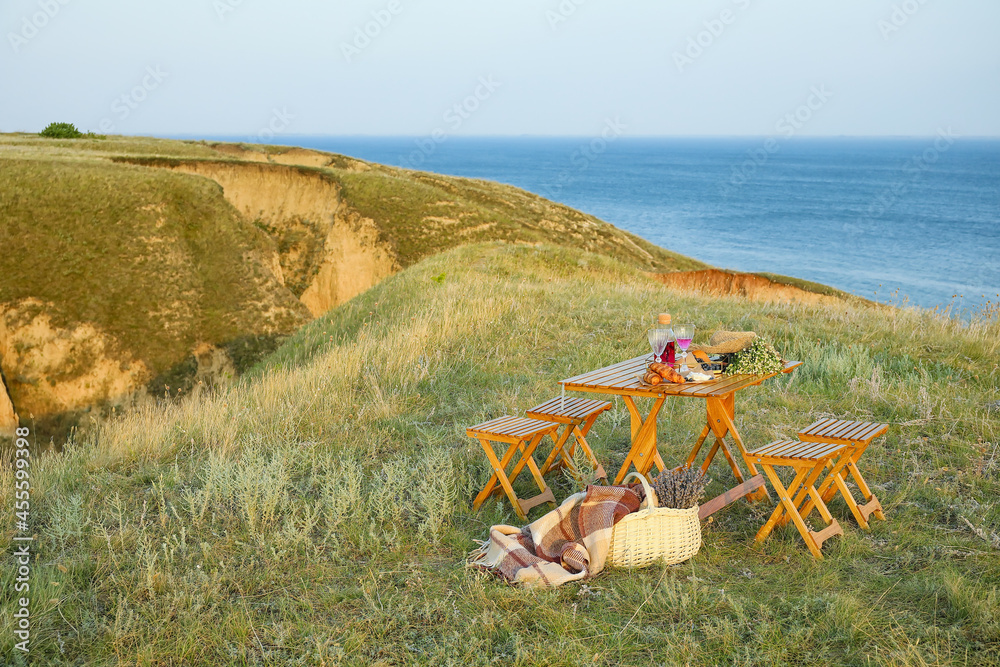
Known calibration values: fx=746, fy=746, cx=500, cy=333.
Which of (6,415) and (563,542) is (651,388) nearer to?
(563,542)

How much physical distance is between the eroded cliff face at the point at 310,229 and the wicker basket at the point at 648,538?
25080 millimetres

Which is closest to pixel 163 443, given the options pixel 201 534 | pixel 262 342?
pixel 201 534

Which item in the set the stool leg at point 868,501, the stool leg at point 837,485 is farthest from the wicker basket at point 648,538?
the stool leg at point 868,501

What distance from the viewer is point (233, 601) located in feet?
14.0

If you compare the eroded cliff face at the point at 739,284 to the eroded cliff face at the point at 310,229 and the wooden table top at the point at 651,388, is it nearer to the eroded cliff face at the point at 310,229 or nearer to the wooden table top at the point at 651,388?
the eroded cliff face at the point at 310,229

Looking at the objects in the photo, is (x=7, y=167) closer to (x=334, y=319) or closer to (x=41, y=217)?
(x=41, y=217)

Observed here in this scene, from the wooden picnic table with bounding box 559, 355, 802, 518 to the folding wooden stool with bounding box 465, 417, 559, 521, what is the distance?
523mm

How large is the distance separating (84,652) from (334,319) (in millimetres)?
14574

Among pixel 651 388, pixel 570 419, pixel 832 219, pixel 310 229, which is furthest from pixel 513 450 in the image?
pixel 832 219

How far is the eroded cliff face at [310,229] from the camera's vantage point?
97.1 ft

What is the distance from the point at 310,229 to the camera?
30734 mm

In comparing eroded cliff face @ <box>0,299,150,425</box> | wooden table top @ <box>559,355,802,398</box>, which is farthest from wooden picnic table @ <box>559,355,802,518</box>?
eroded cliff face @ <box>0,299,150,425</box>

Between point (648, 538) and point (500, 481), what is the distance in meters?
1.27

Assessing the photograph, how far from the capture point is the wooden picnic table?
15.3ft
